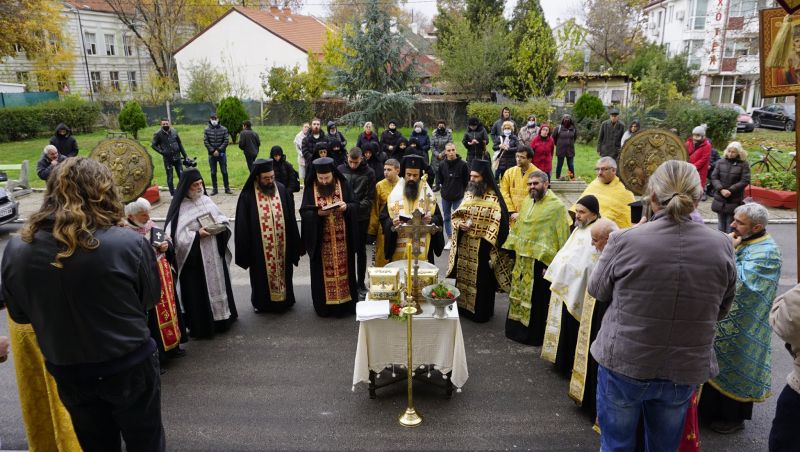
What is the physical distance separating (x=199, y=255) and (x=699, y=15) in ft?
140

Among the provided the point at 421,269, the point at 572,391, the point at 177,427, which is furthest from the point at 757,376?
the point at 177,427

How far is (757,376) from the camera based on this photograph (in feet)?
13.5

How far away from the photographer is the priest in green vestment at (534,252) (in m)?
5.65

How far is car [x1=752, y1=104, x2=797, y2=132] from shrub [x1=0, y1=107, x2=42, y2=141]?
35224 millimetres

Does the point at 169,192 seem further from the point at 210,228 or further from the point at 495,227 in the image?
the point at 495,227

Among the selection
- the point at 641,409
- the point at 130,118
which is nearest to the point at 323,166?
the point at 641,409

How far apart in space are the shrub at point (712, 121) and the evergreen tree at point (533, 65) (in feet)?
24.5

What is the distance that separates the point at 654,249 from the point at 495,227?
137 inches

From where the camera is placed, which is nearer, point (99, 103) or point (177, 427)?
point (177, 427)

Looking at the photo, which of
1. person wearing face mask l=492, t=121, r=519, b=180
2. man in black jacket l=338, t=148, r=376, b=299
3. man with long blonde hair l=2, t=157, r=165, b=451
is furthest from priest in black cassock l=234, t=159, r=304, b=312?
person wearing face mask l=492, t=121, r=519, b=180

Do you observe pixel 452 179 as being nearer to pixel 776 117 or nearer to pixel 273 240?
pixel 273 240

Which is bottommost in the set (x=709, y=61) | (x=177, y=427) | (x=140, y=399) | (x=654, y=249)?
(x=177, y=427)

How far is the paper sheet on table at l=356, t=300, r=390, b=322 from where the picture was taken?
4.53m

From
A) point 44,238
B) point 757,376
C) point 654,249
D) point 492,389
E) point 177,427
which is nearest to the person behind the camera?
point 44,238
